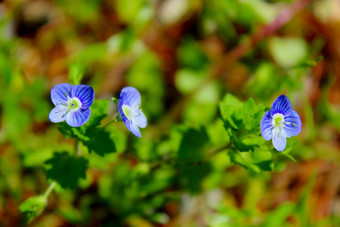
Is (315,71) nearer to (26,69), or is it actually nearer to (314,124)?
(314,124)

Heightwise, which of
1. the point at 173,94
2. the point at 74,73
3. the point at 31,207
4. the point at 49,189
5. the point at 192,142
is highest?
the point at 173,94

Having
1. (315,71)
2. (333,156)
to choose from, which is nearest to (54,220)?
(333,156)

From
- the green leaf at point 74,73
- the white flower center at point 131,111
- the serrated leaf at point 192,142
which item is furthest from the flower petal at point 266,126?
the green leaf at point 74,73

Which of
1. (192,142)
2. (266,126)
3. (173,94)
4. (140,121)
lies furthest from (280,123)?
(173,94)

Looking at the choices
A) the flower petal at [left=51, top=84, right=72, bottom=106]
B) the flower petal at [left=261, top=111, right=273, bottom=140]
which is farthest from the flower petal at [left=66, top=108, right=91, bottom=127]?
the flower petal at [left=261, top=111, right=273, bottom=140]

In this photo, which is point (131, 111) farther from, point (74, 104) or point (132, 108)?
point (74, 104)
